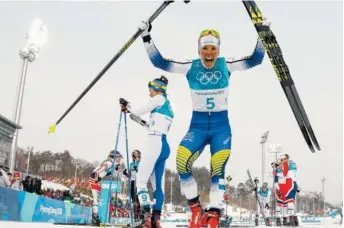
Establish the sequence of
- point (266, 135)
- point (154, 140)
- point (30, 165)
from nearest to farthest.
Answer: point (154, 140)
point (266, 135)
point (30, 165)

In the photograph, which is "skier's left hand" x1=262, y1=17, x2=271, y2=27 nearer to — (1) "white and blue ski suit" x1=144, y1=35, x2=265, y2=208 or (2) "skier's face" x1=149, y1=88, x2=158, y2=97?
(1) "white and blue ski suit" x1=144, y1=35, x2=265, y2=208

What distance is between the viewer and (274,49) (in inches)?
194

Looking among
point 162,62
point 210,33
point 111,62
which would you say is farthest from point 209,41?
point 111,62

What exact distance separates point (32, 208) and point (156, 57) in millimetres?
8406

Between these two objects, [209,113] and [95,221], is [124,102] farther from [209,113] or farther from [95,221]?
[95,221]

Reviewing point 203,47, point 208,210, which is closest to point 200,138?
point 208,210

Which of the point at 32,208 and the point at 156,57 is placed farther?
the point at 32,208

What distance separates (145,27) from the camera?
5.75m

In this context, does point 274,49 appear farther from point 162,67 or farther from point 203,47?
point 162,67

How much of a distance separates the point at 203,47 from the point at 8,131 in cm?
2569

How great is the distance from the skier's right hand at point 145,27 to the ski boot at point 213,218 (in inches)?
105

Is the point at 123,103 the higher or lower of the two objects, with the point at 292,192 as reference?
higher

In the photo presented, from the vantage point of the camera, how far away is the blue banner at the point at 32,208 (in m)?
10.5

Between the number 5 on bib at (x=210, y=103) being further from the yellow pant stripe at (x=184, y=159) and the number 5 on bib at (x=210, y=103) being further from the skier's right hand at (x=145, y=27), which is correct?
the skier's right hand at (x=145, y=27)
